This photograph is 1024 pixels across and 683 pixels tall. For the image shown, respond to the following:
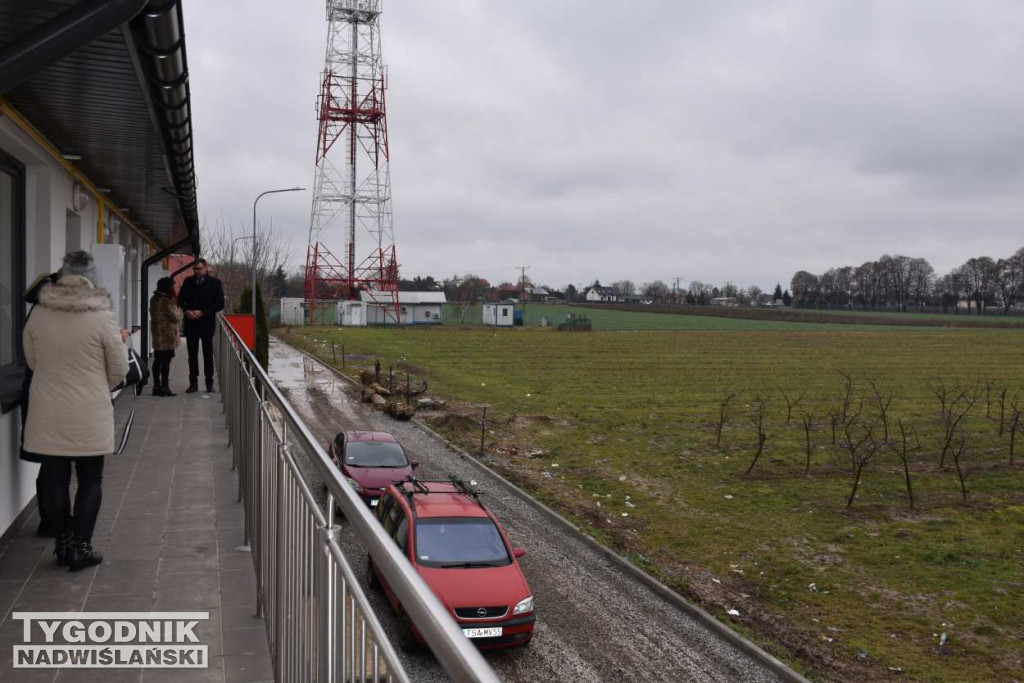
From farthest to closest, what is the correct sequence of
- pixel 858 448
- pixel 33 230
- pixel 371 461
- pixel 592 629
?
pixel 858 448
pixel 371 461
pixel 592 629
pixel 33 230

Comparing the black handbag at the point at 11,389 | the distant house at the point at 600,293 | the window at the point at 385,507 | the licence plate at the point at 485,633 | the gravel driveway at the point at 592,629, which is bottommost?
the gravel driveway at the point at 592,629

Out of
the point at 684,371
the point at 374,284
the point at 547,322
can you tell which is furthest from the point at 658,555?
the point at 547,322

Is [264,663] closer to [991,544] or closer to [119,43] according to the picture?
[119,43]

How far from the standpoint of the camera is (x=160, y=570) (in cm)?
452

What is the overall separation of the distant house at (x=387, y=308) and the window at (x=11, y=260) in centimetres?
5854

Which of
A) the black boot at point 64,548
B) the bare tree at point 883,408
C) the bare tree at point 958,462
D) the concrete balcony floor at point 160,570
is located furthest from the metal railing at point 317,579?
the bare tree at point 883,408

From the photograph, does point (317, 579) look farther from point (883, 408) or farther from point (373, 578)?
point (883, 408)

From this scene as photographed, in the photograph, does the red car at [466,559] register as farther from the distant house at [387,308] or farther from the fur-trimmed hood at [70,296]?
the distant house at [387,308]

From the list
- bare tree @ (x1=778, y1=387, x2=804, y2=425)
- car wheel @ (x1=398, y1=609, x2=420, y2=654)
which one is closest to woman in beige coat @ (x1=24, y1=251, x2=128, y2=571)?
car wheel @ (x1=398, y1=609, x2=420, y2=654)

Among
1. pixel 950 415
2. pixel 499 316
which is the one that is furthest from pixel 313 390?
pixel 499 316

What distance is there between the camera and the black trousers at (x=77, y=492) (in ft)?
14.1

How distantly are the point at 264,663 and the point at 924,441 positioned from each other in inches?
857

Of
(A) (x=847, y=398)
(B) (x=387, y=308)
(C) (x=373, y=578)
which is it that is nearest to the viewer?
(C) (x=373, y=578)

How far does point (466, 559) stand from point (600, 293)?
163 m
